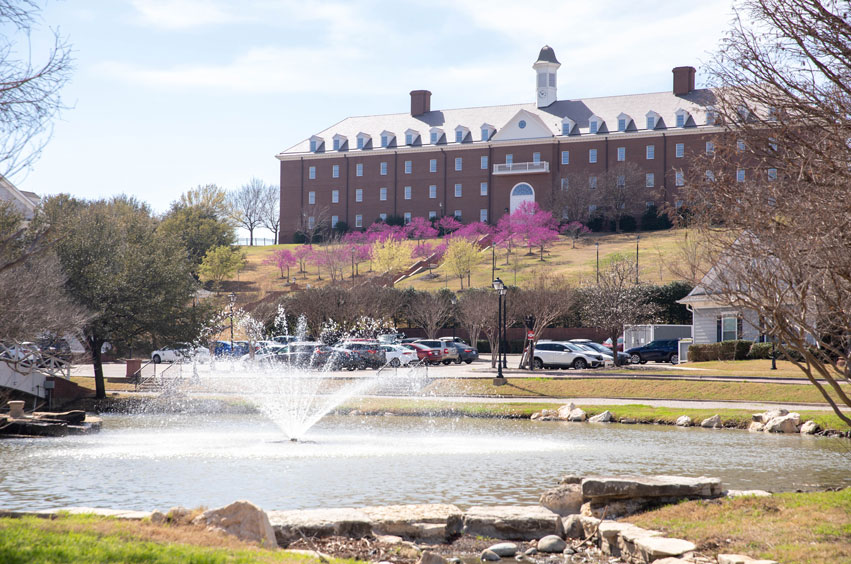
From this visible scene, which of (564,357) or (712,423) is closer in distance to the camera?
(712,423)

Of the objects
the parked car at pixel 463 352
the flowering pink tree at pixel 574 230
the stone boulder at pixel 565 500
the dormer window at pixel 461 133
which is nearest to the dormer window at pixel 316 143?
the dormer window at pixel 461 133

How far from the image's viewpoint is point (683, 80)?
8869 centimetres

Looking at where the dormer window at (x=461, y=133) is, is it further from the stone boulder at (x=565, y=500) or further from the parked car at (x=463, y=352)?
the stone boulder at (x=565, y=500)

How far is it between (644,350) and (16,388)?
31698 millimetres

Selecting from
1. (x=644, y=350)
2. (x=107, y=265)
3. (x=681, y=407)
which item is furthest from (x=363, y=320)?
(x=681, y=407)

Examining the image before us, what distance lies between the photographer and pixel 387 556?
30.4 ft

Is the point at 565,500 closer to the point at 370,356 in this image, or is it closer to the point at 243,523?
the point at 243,523

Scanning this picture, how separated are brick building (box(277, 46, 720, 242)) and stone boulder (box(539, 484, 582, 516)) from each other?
243 feet

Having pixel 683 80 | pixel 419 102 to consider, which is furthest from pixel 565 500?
pixel 419 102

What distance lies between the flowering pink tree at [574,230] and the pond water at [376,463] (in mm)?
62027

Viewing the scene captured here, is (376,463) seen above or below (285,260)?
below

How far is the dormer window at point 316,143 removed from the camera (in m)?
99.3

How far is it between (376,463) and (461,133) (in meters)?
79.9

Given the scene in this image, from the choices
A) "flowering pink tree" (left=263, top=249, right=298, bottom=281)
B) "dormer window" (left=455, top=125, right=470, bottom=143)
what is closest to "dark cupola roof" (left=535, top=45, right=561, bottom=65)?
"dormer window" (left=455, top=125, right=470, bottom=143)
